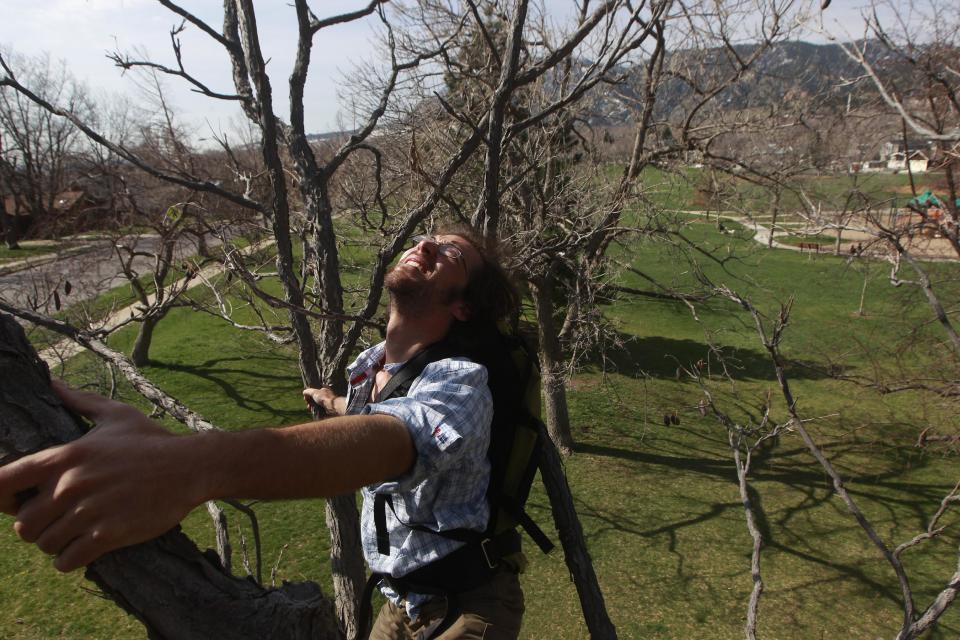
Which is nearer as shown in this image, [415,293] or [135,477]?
[135,477]

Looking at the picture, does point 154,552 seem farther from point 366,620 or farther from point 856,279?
point 856,279

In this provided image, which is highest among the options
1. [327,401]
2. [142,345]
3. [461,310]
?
[461,310]

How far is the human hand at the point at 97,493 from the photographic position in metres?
0.78

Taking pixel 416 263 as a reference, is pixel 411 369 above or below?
below

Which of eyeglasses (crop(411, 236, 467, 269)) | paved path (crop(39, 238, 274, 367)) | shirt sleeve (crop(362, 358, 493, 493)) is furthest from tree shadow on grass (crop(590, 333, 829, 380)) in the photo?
shirt sleeve (crop(362, 358, 493, 493))

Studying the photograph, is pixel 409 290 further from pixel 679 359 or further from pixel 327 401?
pixel 679 359

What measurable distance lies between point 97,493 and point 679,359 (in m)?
16.6

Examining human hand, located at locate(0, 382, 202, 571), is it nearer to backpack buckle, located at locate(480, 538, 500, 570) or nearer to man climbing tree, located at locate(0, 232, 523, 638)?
man climbing tree, located at locate(0, 232, 523, 638)

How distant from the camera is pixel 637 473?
33.8ft

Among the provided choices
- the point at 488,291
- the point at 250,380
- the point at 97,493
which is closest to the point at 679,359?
the point at 250,380

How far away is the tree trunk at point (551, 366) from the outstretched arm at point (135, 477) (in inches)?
355

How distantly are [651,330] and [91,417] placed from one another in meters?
18.8

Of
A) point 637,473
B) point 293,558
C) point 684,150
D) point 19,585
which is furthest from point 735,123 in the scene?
point 19,585

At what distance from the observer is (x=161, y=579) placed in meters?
0.88
